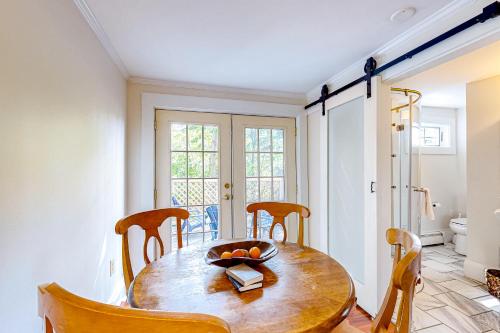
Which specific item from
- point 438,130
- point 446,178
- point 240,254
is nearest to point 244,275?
point 240,254

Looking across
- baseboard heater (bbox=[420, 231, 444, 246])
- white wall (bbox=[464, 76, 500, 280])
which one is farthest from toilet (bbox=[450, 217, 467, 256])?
white wall (bbox=[464, 76, 500, 280])

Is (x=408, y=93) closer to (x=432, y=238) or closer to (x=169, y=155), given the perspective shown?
(x=432, y=238)

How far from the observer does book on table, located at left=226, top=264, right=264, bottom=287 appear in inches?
38.7

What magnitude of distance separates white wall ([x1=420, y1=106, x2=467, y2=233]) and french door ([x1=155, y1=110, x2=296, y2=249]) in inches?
95.0

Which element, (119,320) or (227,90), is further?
(227,90)

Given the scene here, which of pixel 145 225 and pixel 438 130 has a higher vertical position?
pixel 438 130

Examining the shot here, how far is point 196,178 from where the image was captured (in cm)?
292

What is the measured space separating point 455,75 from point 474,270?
2147mm

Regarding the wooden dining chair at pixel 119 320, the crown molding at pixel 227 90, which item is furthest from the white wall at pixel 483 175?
the wooden dining chair at pixel 119 320

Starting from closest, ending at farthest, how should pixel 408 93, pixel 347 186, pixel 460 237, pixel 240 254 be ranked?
pixel 240 254
pixel 347 186
pixel 408 93
pixel 460 237

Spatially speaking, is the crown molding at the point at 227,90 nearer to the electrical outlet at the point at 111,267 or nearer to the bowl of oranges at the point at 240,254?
the electrical outlet at the point at 111,267

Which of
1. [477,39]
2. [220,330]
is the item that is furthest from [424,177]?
[220,330]

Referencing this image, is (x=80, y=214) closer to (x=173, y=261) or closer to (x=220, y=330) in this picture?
(x=173, y=261)

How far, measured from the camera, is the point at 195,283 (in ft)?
3.43
